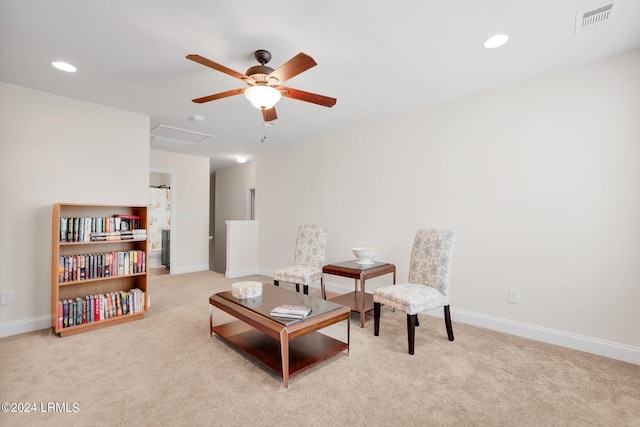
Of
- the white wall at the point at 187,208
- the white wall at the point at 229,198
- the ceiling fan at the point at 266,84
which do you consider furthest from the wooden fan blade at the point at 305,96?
the white wall at the point at 229,198

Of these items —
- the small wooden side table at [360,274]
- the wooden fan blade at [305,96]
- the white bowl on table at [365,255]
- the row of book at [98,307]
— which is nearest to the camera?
the wooden fan blade at [305,96]

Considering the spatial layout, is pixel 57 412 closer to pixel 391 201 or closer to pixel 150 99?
pixel 150 99

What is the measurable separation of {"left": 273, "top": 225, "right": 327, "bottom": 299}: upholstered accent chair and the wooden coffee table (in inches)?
31.8

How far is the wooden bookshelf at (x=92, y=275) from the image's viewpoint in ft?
9.52

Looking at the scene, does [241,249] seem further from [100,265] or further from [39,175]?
[39,175]

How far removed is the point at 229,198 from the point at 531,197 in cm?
692

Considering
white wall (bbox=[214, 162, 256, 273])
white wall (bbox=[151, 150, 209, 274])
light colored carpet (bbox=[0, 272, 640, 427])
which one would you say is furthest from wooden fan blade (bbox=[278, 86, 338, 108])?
white wall (bbox=[214, 162, 256, 273])

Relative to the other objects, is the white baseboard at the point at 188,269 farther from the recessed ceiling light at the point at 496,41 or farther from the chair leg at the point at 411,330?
the recessed ceiling light at the point at 496,41

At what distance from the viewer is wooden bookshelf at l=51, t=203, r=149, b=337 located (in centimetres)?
290

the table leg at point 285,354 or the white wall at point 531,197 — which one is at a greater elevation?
the white wall at point 531,197

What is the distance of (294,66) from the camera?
6.51 ft

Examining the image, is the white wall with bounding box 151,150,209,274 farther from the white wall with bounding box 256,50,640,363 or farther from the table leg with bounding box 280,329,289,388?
the table leg with bounding box 280,329,289,388

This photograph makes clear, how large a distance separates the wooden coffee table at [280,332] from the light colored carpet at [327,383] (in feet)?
0.28

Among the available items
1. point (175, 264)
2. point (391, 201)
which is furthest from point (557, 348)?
point (175, 264)
